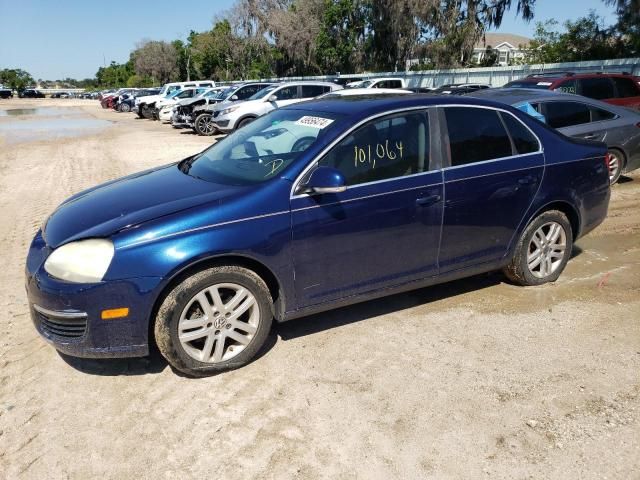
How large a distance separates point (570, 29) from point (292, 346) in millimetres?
35068

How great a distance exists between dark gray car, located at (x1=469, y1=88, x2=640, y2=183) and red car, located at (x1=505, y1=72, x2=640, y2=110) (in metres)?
1.90

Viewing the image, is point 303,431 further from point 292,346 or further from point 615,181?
point 615,181

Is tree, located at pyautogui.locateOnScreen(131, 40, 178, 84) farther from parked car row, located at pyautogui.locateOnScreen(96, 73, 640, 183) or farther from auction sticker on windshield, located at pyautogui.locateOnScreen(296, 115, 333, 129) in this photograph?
auction sticker on windshield, located at pyautogui.locateOnScreen(296, 115, 333, 129)

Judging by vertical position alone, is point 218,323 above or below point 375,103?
below

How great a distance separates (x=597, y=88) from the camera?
34.7 feet

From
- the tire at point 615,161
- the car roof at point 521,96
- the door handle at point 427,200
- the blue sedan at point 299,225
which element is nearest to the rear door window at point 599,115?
the car roof at point 521,96

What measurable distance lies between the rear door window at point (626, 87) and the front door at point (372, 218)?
877 centimetres

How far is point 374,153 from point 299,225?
792 millimetres

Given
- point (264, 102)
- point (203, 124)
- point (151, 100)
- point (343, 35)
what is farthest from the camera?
point (343, 35)

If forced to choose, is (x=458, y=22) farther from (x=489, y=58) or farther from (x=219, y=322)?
(x=219, y=322)

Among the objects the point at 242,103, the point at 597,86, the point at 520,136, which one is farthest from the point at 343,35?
the point at 520,136

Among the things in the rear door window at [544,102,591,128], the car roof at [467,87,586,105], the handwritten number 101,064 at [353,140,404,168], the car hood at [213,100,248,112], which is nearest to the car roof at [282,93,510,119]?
the handwritten number 101,064 at [353,140,404,168]

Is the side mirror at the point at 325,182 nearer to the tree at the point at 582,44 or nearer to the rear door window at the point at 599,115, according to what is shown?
the rear door window at the point at 599,115

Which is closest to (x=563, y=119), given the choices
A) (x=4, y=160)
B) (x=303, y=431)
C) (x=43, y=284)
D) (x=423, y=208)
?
(x=423, y=208)
